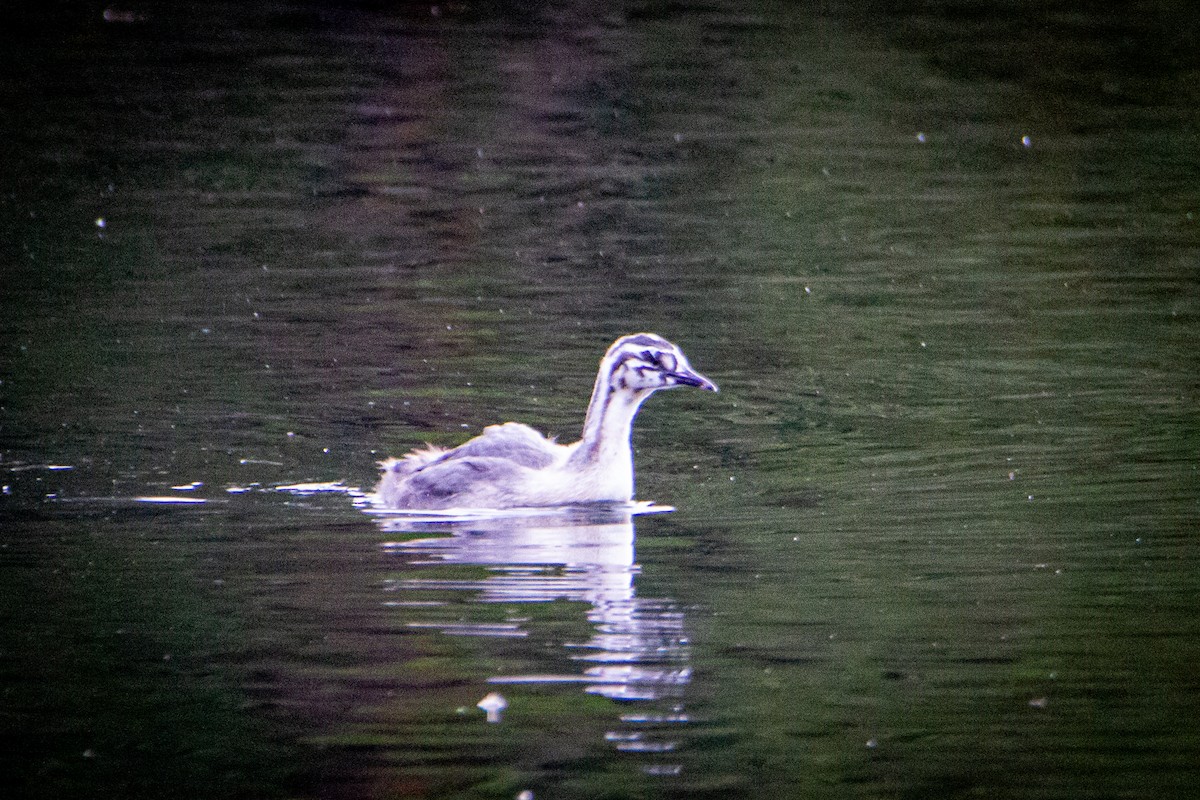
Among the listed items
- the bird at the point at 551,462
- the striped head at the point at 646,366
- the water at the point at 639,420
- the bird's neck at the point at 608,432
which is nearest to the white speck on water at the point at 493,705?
the water at the point at 639,420

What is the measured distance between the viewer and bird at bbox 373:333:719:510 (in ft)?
42.8

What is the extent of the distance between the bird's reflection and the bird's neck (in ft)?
1.07

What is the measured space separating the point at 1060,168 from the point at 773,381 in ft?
34.3

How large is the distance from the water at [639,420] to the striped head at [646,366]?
695mm

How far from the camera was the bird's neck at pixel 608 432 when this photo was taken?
13.1 metres

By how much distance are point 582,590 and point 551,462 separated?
9.96ft

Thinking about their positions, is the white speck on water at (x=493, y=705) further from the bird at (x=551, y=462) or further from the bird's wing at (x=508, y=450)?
the bird's wing at (x=508, y=450)

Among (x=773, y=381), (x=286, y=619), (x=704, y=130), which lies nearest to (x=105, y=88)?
(x=704, y=130)

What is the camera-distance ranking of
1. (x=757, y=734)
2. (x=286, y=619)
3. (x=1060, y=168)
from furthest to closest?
(x=1060, y=168)
(x=286, y=619)
(x=757, y=734)

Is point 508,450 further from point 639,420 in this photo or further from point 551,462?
point 639,420

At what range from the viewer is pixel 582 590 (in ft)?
34.3

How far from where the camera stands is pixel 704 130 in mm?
27438

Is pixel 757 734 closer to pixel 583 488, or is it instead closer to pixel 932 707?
pixel 932 707

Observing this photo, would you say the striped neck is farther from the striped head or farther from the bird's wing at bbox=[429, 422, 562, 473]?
the bird's wing at bbox=[429, 422, 562, 473]
